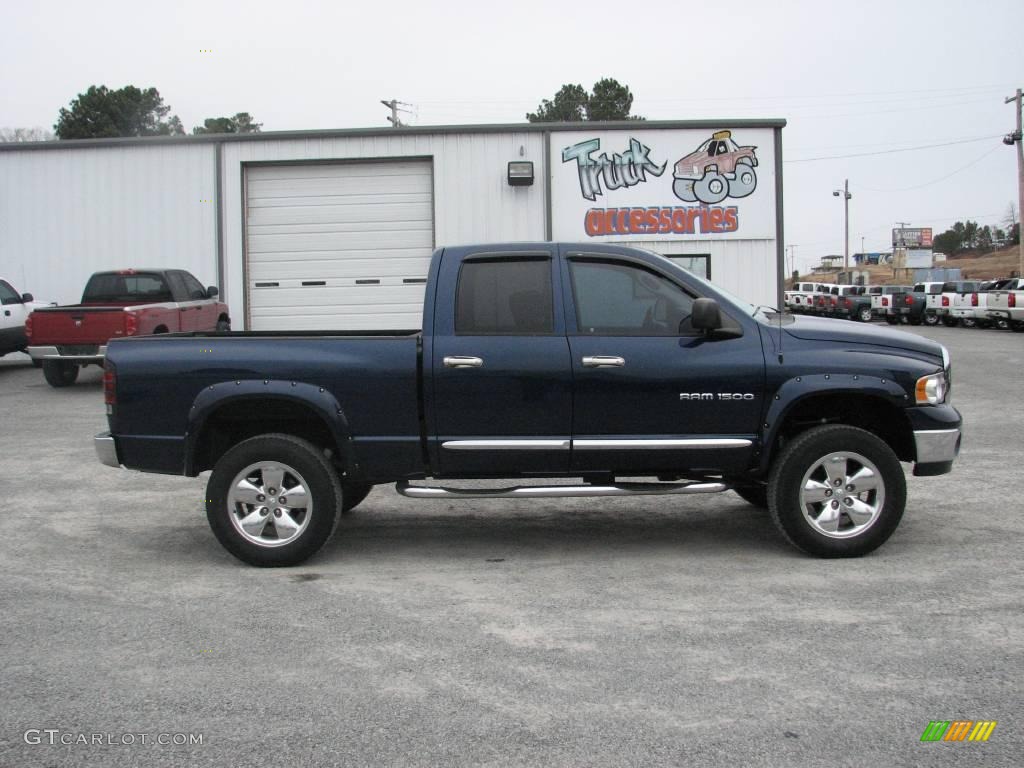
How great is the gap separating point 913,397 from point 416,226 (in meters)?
15.6

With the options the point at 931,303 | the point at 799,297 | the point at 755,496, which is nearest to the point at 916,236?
the point at 799,297

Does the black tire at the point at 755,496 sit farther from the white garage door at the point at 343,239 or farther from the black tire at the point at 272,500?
the white garage door at the point at 343,239

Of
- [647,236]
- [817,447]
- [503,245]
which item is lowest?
[817,447]

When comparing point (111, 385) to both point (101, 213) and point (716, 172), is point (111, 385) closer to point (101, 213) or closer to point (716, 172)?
point (716, 172)

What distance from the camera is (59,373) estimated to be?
16766 millimetres

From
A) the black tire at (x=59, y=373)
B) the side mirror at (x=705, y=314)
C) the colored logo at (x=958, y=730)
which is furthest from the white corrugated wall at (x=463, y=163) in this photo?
the colored logo at (x=958, y=730)

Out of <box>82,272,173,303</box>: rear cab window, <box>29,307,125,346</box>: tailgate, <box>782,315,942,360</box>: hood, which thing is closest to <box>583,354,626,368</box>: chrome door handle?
<box>782,315,942,360</box>: hood

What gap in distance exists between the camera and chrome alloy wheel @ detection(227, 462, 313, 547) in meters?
6.16

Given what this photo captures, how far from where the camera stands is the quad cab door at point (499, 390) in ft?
20.2

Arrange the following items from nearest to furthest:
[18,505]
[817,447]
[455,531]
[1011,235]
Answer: [817,447], [455,531], [18,505], [1011,235]

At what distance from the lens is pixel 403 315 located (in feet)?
68.8

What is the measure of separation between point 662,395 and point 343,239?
15.6 m

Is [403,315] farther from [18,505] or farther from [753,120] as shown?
[18,505]

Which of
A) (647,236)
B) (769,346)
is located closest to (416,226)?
(647,236)
